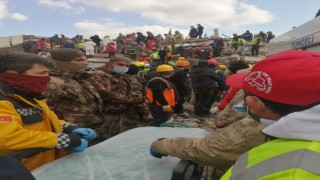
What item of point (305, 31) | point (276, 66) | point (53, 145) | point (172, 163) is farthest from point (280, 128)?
point (305, 31)

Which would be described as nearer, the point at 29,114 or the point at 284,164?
the point at 284,164

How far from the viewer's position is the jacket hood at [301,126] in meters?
0.99

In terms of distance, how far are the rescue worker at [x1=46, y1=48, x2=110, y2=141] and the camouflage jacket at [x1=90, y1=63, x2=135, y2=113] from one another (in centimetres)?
23

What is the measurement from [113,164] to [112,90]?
Answer: 7.22 feet

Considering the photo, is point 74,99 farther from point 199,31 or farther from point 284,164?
point 199,31

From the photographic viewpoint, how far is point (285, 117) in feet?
3.48

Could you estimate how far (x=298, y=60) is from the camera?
1.15m

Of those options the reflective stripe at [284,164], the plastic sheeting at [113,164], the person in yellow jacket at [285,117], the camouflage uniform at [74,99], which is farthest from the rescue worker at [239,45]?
the reflective stripe at [284,164]

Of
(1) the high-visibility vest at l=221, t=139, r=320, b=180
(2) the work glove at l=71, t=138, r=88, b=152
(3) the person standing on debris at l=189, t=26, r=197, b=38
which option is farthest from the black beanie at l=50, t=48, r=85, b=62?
(3) the person standing on debris at l=189, t=26, r=197, b=38

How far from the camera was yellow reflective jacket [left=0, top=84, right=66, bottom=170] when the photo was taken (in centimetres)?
202

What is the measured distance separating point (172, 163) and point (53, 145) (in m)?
0.89

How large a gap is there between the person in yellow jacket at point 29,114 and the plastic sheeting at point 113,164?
5.3 inches

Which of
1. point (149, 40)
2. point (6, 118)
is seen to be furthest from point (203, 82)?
point (149, 40)

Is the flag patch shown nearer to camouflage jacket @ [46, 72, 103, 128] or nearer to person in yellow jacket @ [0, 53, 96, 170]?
person in yellow jacket @ [0, 53, 96, 170]
